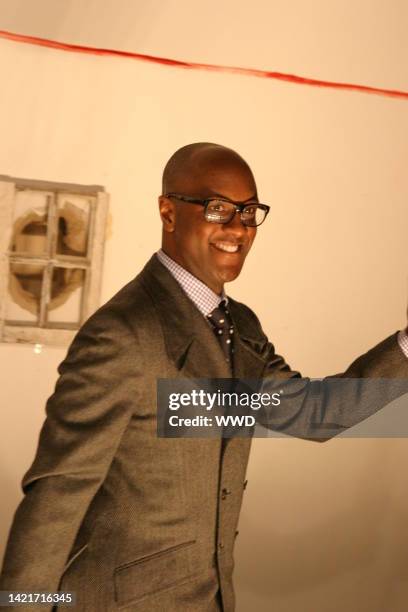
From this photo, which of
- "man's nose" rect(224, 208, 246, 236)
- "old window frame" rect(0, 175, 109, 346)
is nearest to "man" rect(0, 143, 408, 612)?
"man's nose" rect(224, 208, 246, 236)

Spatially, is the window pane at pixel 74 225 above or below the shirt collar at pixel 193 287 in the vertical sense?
above

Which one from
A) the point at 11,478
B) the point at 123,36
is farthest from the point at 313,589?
the point at 123,36

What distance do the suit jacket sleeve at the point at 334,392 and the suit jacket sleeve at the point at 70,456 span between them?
1.28ft

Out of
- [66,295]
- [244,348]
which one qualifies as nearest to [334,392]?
[244,348]

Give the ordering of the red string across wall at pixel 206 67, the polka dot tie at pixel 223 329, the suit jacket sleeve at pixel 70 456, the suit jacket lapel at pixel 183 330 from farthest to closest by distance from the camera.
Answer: the red string across wall at pixel 206 67 < the polka dot tie at pixel 223 329 < the suit jacket lapel at pixel 183 330 < the suit jacket sleeve at pixel 70 456

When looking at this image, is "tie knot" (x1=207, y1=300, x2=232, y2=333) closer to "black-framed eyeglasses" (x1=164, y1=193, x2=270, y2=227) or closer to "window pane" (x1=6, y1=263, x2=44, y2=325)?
"black-framed eyeglasses" (x1=164, y1=193, x2=270, y2=227)

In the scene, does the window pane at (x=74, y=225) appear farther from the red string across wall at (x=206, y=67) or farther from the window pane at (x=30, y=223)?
the red string across wall at (x=206, y=67)

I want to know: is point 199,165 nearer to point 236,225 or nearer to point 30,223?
point 236,225

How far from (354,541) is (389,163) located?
1.16m

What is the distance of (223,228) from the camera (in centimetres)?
145

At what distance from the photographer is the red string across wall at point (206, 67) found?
7.45ft

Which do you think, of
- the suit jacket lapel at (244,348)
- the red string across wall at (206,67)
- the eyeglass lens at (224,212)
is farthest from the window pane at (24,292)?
the eyeglass lens at (224,212)

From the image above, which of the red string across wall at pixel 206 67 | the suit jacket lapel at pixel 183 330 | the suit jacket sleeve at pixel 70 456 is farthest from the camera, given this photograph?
the red string across wall at pixel 206 67

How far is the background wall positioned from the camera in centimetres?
232
